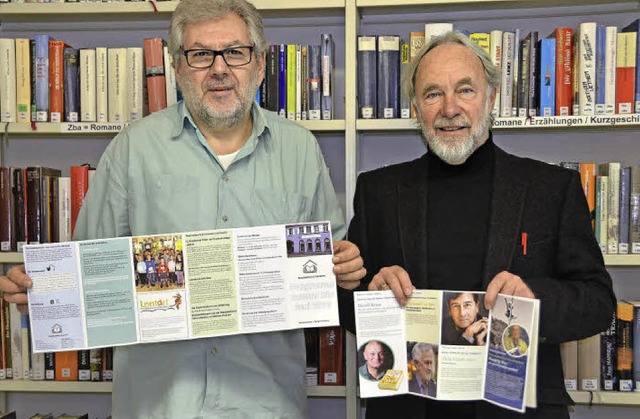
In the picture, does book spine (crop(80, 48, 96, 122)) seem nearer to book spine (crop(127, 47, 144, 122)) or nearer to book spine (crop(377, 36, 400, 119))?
book spine (crop(127, 47, 144, 122))

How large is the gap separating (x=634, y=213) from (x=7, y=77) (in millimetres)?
3072

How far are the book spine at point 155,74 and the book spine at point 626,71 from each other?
2144 mm

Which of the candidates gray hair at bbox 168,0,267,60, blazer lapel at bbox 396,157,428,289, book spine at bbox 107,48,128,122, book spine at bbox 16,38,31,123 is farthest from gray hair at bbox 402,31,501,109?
book spine at bbox 16,38,31,123

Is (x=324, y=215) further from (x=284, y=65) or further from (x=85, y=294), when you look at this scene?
(x=284, y=65)

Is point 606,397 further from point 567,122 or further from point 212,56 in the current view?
point 212,56

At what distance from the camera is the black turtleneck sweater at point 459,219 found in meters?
1.88

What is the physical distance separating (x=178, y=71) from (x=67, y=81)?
1233 mm

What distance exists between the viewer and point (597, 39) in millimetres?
2738

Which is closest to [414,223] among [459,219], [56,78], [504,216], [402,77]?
[459,219]

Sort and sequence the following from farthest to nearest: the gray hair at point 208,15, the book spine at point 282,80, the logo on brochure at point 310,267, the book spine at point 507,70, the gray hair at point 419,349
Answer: the book spine at point 282,80 → the book spine at point 507,70 → the gray hair at point 208,15 → the logo on brochure at point 310,267 → the gray hair at point 419,349

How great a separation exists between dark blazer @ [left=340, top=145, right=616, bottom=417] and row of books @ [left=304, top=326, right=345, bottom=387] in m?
0.93

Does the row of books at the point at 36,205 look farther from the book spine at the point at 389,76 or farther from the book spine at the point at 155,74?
the book spine at the point at 389,76

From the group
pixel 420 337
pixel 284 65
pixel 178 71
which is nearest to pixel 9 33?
pixel 284 65

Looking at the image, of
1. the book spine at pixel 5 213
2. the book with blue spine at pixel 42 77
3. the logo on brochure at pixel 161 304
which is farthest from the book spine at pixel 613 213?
the book spine at pixel 5 213
